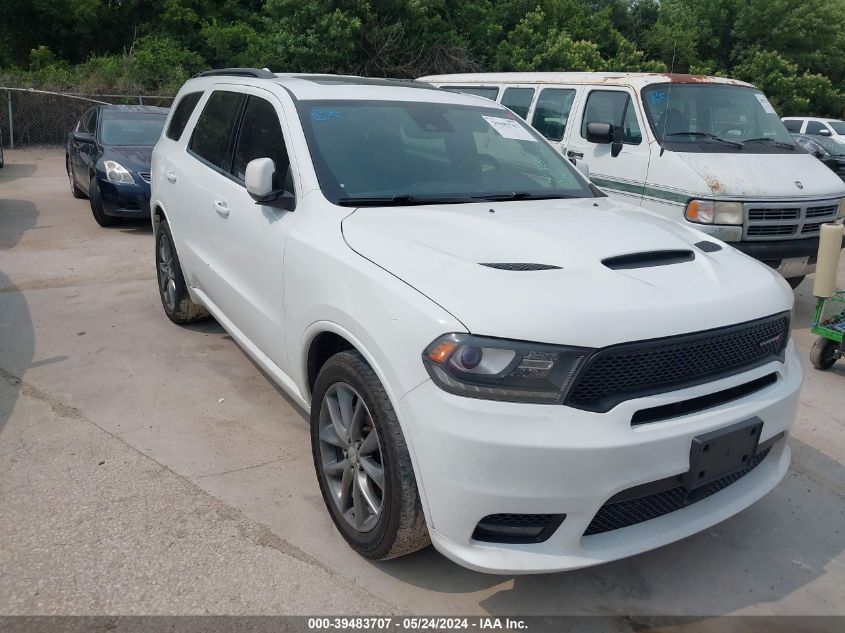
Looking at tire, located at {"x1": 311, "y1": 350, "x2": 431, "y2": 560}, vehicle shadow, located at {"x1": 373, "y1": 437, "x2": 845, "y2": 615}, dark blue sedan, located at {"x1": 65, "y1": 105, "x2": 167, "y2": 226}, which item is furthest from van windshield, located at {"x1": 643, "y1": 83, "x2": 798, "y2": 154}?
dark blue sedan, located at {"x1": 65, "y1": 105, "x2": 167, "y2": 226}

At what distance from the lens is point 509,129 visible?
435 centimetres

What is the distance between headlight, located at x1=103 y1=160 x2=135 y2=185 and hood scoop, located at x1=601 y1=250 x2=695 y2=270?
7.79 meters

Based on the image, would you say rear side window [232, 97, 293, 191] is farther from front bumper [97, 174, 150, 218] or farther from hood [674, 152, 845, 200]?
front bumper [97, 174, 150, 218]

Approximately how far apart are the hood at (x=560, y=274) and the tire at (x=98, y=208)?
7.12 metres

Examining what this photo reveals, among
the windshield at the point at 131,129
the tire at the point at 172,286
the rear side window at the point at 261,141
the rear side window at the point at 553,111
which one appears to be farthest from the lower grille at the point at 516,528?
the windshield at the point at 131,129

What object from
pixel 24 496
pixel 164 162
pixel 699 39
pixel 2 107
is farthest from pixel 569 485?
pixel 699 39

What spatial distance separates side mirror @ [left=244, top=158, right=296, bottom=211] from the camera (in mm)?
3457

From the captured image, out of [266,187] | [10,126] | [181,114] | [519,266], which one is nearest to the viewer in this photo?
[519,266]

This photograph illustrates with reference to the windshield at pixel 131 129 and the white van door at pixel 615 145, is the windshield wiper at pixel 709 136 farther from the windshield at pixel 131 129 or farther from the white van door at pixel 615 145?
the windshield at pixel 131 129

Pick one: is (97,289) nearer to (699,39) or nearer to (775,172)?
(775,172)

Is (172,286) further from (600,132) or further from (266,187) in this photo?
(600,132)

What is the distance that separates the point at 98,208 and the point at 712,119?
726 centimetres

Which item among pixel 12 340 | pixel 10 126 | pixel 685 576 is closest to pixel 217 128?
pixel 12 340

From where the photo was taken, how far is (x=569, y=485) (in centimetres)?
239
